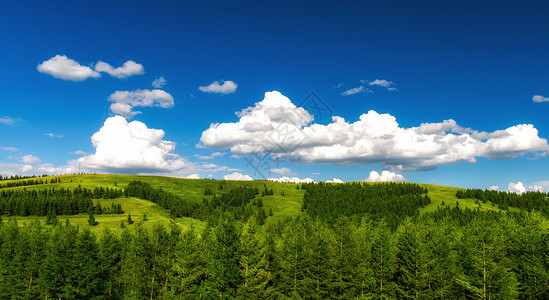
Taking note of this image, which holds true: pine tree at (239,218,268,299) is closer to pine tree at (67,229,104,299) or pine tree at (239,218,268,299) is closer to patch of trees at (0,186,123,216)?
pine tree at (67,229,104,299)

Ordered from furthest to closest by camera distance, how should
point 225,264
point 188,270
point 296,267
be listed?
point 296,267 → point 188,270 → point 225,264

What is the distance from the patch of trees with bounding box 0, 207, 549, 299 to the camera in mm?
46781

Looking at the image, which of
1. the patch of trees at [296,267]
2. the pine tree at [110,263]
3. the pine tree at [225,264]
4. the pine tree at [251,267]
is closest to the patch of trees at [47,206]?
the pine tree at [110,263]

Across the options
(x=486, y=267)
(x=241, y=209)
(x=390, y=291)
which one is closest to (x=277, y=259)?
(x=390, y=291)

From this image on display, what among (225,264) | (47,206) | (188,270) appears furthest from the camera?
(47,206)

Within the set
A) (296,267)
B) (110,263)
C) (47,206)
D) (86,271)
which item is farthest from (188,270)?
(47,206)

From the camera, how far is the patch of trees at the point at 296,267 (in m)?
46.8

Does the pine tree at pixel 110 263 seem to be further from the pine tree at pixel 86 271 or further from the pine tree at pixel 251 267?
the pine tree at pixel 251 267

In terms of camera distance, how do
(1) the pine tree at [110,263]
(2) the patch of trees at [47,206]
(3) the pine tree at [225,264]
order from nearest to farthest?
(3) the pine tree at [225,264] < (1) the pine tree at [110,263] < (2) the patch of trees at [47,206]

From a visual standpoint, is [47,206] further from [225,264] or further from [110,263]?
[225,264]

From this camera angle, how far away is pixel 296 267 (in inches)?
2069

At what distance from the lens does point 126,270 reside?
201 feet

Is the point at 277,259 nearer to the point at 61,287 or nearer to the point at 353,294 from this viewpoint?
the point at 353,294

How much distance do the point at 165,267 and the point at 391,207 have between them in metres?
168
